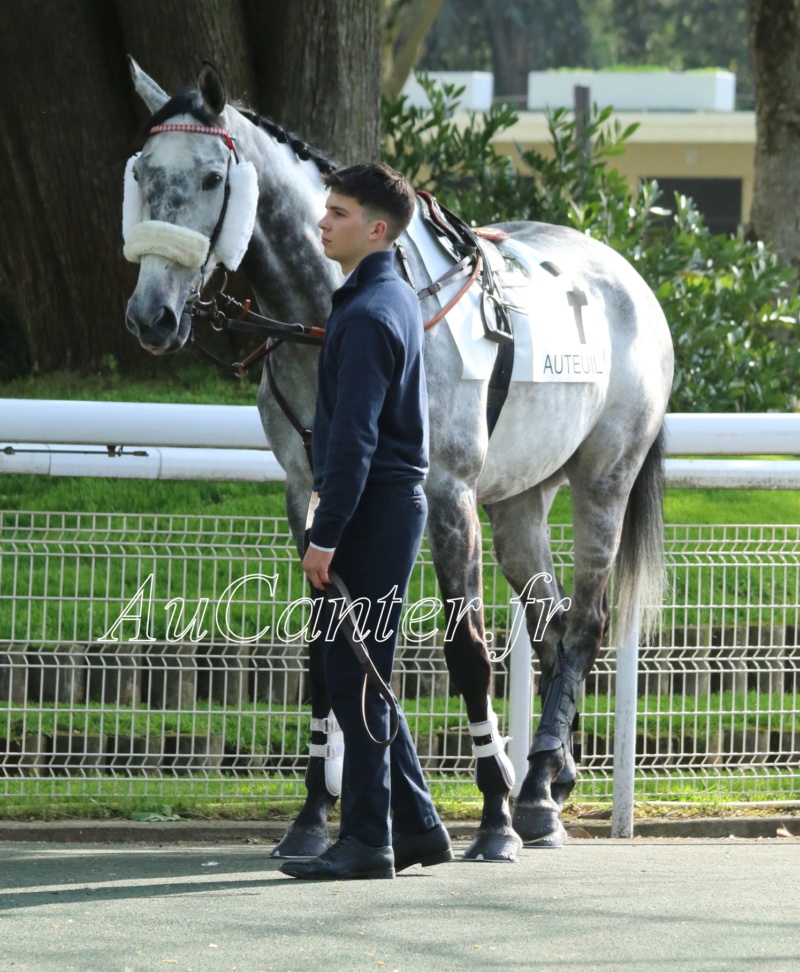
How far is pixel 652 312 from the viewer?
19.5ft

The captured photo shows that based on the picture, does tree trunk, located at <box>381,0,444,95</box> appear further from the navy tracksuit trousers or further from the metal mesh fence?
the navy tracksuit trousers

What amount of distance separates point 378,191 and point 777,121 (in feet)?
30.8

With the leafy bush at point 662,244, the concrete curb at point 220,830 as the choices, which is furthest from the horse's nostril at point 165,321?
the leafy bush at point 662,244

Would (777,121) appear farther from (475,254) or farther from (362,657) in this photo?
(362,657)

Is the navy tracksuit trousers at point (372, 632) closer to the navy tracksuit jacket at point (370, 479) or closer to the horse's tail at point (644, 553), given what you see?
the navy tracksuit jacket at point (370, 479)

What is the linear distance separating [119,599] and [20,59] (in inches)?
190

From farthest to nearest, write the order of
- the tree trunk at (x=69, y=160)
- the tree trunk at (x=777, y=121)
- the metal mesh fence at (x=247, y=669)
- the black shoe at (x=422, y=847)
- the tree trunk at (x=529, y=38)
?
→ 1. the tree trunk at (x=529, y=38)
2. the tree trunk at (x=777, y=121)
3. the tree trunk at (x=69, y=160)
4. the metal mesh fence at (x=247, y=669)
5. the black shoe at (x=422, y=847)

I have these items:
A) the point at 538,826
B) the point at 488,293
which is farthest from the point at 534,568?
the point at 488,293

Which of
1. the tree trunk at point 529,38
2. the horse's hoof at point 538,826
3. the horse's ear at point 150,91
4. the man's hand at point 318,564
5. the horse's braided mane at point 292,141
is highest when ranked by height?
the tree trunk at point 529,38

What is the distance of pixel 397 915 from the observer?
12.8 ft

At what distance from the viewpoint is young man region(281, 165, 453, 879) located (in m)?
4.02

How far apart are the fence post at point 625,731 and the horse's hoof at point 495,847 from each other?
89cm

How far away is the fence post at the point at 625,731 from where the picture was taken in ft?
18.1

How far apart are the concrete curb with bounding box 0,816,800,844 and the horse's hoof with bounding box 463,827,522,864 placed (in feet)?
2.61
